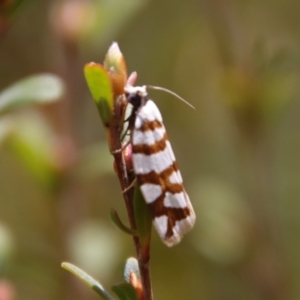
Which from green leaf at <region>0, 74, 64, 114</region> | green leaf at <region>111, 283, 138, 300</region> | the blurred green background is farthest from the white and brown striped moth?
the blurred green background

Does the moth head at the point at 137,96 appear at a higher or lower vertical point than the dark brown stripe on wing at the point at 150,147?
higher

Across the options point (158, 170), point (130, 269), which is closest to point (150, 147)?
point (158, 170)

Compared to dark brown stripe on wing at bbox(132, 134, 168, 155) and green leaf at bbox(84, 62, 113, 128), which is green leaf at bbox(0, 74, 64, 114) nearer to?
dark brown stripe on wing at bbox(132, 134, 168, 155)

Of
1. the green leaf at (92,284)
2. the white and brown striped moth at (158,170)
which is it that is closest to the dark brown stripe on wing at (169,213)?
the white and brown striped moth at (158,170)

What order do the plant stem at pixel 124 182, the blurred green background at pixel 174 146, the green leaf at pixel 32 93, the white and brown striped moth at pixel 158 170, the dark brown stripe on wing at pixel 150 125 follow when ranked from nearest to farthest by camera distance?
the plant stem at pixel 124 182
the white and brown striped moth at pixel 158 170
the dark brown stripe on wing at pixel 150 125
the green leaf at pixel 32 93
the blurred green background at pixel 174 146

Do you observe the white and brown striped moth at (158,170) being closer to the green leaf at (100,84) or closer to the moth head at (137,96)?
the moth head at (137,96)

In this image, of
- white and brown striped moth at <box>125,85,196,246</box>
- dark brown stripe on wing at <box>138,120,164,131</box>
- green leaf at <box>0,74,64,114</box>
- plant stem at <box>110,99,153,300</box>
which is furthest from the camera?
green leaf at <box>0,74,64,114</box>

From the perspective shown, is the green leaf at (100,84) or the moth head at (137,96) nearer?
the green leaf at (100,84)
